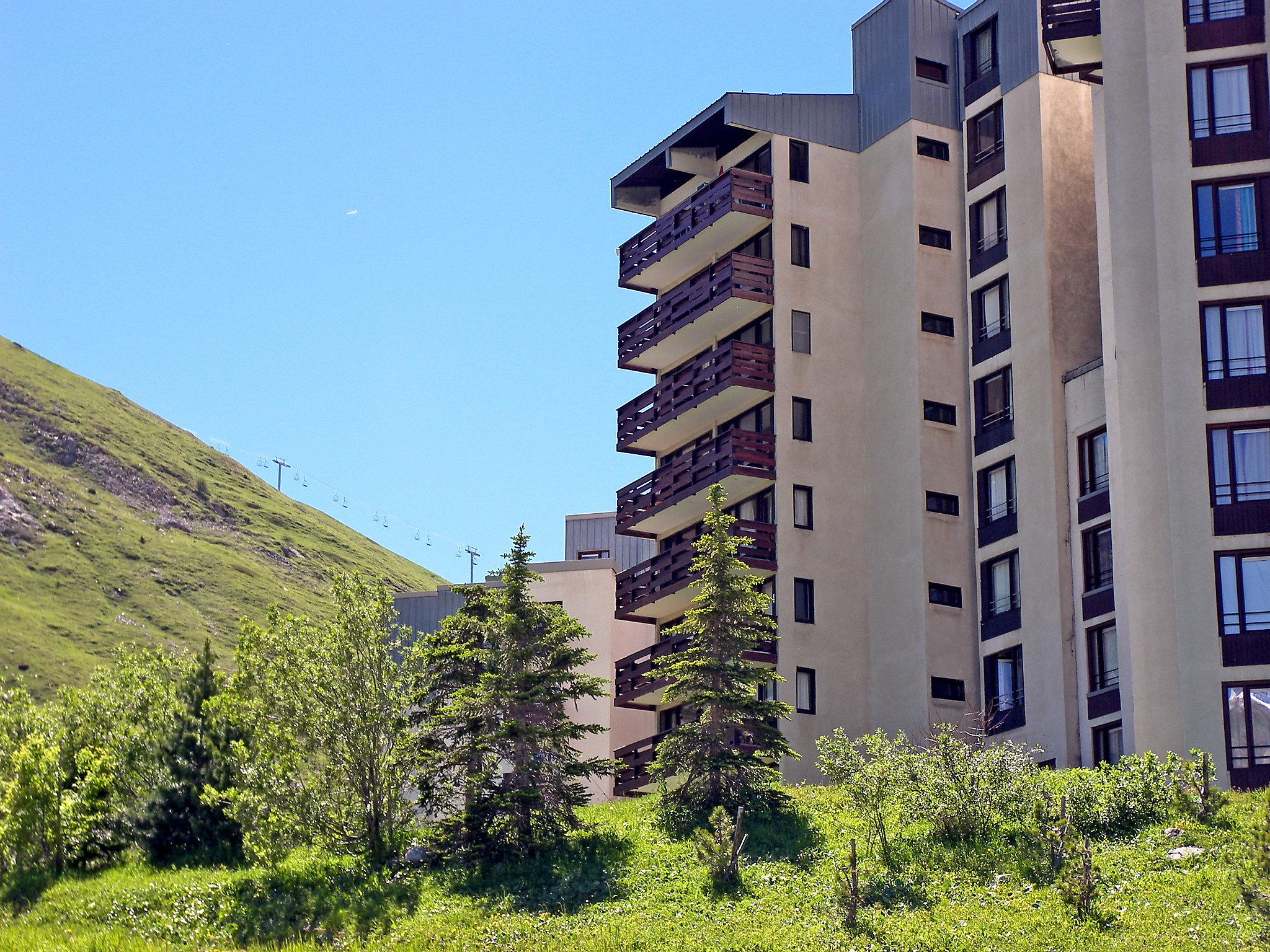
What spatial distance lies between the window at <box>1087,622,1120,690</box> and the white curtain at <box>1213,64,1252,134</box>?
1454 cm

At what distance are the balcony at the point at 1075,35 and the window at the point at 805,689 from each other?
21222 mm

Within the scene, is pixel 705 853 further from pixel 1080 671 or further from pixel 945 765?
pixel 1080 671

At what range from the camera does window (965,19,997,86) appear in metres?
61.3

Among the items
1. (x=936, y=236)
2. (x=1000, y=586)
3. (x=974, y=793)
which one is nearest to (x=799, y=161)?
(x=936, y=236)

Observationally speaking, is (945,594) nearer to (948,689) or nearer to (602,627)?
(948,689)

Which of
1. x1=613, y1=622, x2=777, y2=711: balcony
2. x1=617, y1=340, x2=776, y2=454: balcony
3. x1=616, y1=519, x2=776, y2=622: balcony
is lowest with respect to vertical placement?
x1=613, y1=622, x2=777, y2=711: balcony

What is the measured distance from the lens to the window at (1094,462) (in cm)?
5262

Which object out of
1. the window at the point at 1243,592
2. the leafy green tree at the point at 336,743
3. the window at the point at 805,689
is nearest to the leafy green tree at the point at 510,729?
the leafy green tree at the point at 336,743

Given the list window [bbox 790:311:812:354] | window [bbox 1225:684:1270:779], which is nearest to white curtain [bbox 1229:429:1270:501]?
window [bbox 1225:684:1270:779]

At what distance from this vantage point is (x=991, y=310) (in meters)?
59.3

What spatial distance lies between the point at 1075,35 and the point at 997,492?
14.8 meters

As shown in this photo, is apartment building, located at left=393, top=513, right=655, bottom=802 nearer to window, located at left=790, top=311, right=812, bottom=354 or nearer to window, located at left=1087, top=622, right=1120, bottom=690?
window, located at left=790, top=311, right=812, bottom=354

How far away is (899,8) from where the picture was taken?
2479 inches

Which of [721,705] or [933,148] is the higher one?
[933,148]
